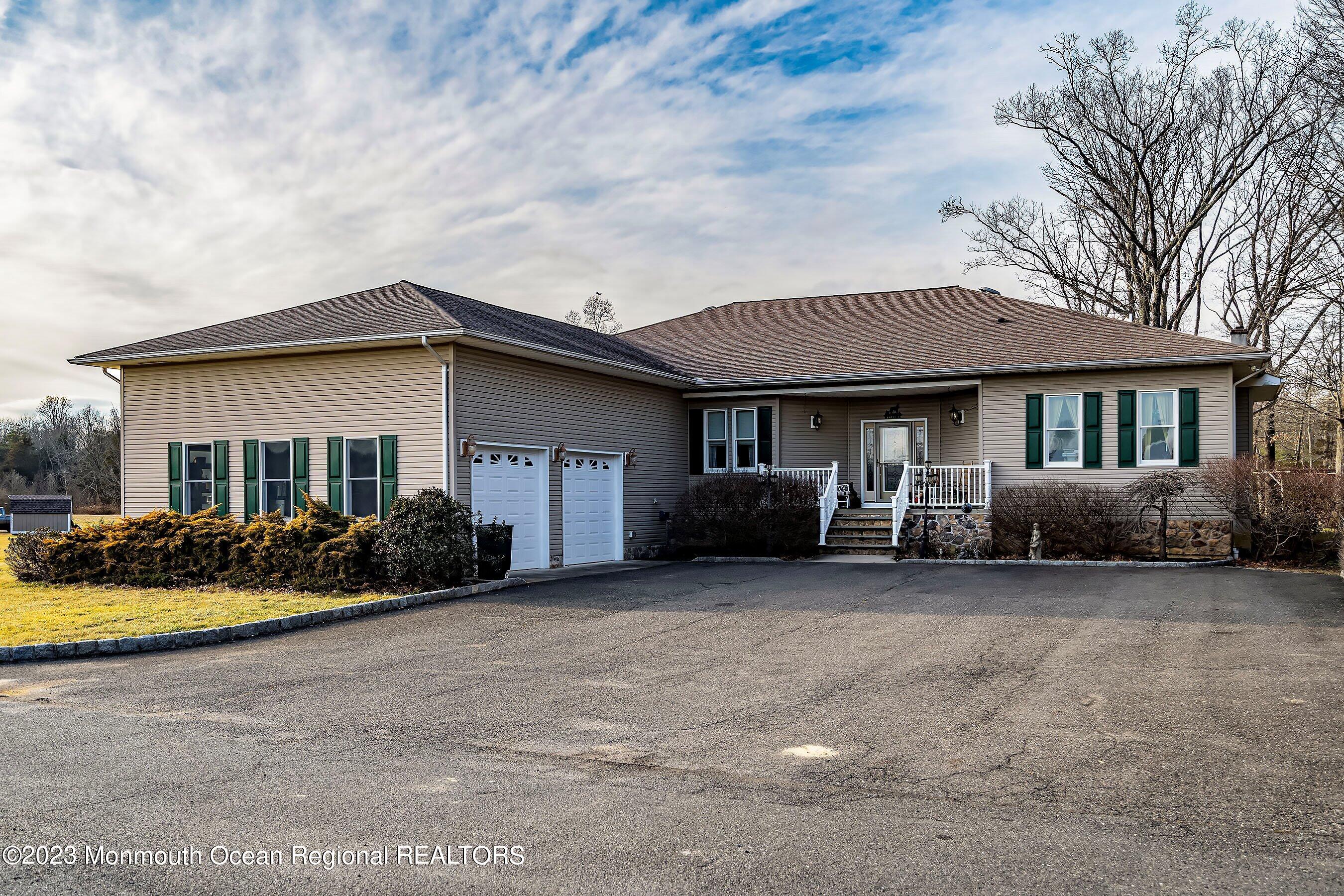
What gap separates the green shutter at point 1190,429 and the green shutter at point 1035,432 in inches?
96.6

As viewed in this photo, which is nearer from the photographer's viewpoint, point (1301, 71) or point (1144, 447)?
point (1144, 447)

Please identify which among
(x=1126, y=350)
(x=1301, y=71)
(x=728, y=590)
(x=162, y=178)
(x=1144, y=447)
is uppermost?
(x=1301, y=71)

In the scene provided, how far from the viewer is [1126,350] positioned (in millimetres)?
18203

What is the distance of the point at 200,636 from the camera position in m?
9.65

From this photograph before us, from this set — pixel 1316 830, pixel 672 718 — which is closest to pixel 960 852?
pixel 1316 830

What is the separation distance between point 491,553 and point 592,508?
3.96 m

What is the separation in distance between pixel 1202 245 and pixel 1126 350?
14.5 m

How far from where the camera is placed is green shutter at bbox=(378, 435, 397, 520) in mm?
14992

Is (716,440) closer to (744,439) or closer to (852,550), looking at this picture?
(744,439)

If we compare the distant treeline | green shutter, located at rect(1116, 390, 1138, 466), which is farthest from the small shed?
green shutter, located at rect(1116, 390, 1138, 466)

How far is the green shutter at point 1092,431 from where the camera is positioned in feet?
60.1

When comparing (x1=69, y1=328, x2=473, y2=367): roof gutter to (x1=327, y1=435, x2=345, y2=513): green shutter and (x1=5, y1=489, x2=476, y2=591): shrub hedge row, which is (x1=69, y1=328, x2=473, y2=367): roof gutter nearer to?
Result: (x1=327, y1=435, x2=345, y2=513): green shutter

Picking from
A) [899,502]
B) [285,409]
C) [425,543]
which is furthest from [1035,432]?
[285,409]

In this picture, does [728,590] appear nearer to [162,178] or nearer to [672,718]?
[672,718]
